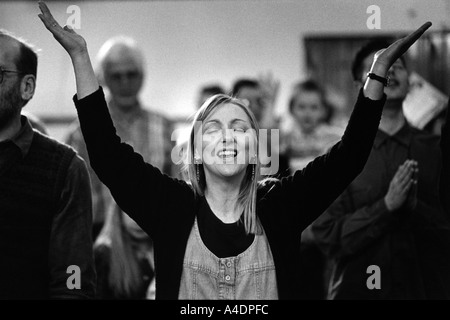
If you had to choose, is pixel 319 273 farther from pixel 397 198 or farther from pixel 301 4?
pixel 301 4

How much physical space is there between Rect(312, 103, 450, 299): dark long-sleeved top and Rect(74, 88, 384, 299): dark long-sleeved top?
0.54 metres

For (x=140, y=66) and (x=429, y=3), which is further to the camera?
(x=429, y=3)

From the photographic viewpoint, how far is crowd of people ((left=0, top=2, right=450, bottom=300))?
1587mm

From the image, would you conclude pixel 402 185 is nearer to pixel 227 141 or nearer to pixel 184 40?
pixel 227 141

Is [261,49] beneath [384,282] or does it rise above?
above

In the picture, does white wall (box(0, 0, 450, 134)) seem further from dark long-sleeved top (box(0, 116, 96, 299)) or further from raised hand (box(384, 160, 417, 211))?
dark long-sleeved top (box(0, 116, 96, 299))

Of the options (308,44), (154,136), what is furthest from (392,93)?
(308,44)

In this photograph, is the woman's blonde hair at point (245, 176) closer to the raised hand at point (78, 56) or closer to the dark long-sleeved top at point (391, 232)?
the raised hand at point (78, 56)

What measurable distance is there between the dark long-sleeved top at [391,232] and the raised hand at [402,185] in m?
0.04

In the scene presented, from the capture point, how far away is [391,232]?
216 centimetres

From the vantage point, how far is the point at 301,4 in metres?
5.50

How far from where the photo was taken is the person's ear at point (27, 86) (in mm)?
1858

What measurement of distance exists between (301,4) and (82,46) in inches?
163

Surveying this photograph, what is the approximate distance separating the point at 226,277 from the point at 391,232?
0.77 metres
